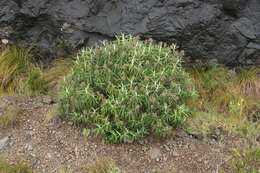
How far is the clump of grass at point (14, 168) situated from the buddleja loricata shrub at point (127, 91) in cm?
77

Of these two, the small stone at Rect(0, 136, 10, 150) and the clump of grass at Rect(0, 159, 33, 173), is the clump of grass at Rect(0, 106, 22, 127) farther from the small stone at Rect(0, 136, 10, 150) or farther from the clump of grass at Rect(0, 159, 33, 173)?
the clump of grass at Rect(0, 159, 33, 173)

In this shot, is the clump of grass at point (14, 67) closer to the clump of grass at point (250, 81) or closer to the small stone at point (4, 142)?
the small stone at point (4, 142)

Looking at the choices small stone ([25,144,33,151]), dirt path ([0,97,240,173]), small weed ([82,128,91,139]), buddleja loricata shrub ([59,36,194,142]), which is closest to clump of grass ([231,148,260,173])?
dirt path ([0,97,240,173])

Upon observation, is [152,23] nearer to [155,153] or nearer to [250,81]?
[250,81]

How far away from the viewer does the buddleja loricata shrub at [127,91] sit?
209 inches

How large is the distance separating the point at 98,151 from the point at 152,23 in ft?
6.47

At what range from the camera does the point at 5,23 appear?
6871 millimetres

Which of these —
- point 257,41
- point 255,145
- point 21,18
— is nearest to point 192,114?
point 255,145

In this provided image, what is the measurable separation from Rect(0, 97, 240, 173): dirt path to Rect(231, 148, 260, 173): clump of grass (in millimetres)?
123

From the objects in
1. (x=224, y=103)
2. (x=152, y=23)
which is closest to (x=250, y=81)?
(x=224, y=103)

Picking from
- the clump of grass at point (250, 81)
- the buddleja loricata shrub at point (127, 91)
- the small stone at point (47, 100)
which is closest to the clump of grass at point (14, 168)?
the buddleja loricata shrub at point (127, 91)

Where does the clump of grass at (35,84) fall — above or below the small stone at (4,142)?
above

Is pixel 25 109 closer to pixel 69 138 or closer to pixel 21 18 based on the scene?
pixel 69 138

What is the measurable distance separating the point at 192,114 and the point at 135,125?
0.92 meters
